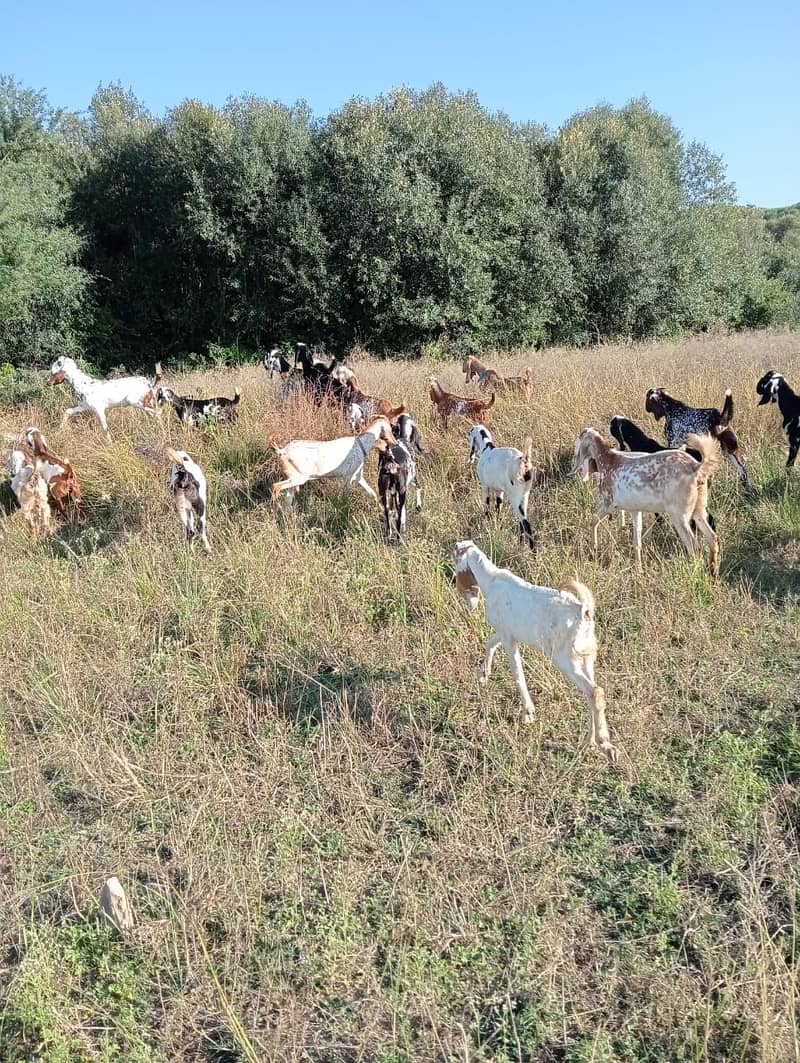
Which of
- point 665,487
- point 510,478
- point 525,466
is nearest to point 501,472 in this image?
point 510,478

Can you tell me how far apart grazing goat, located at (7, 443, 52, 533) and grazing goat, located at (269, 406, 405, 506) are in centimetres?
271

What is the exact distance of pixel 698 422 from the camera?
7527 mm

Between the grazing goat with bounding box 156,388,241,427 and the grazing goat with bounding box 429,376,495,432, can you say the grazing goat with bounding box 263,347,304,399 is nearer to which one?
the grazing goat with bounding box 156,388,241,427

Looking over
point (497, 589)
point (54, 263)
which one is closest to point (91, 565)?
point (497, 589)

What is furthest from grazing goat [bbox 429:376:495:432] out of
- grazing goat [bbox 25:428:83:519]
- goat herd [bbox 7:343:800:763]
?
grazing goat [bbox 25:428:83:519]

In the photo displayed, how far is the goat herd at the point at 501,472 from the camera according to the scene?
13.4 feet

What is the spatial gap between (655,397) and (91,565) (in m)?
5.76

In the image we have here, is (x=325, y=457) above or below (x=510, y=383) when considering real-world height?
below

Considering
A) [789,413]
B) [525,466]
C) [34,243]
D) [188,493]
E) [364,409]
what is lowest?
[188,493]

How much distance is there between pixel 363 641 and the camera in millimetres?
5309

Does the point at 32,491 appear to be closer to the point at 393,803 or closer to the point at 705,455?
the point at 393,803

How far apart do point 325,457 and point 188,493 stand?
1.33 metres

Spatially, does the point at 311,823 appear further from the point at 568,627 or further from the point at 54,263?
the point at 54,263

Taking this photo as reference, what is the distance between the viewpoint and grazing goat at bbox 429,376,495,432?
8.82m
